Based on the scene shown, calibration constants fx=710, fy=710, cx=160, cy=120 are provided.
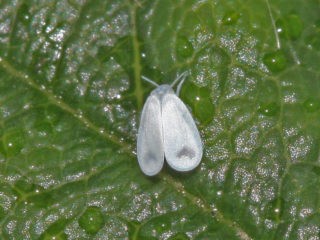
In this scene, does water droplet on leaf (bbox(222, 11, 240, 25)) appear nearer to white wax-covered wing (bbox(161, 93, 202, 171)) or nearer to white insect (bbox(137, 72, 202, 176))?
white insect (bbox(137, 72, 202, 176))

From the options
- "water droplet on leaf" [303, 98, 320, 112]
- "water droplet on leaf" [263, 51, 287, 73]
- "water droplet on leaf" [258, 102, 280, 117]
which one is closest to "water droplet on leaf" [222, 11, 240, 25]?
"water droplet on leaf" [263, 51, 287, 73]

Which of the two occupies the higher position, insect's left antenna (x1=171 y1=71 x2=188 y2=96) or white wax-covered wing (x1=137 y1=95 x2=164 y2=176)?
insect's left antenna (x1=171 y1=71 x2=188 y2=96)

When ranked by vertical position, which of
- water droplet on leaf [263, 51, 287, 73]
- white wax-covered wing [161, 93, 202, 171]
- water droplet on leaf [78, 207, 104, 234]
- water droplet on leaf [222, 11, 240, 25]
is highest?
water droplet on leaf [222, 11, 240, 25]

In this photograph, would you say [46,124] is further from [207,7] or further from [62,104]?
[207,7]

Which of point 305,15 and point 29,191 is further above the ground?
point 305,15

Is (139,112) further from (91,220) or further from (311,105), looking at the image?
(311,105)

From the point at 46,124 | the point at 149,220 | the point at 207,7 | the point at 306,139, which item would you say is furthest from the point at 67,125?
the point at 306,139

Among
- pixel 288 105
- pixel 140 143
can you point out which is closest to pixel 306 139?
pixel 288 105

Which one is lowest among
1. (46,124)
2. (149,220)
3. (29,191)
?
(149,220)
